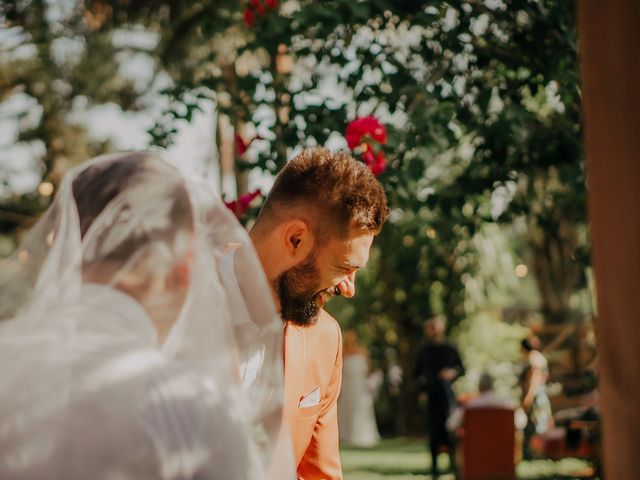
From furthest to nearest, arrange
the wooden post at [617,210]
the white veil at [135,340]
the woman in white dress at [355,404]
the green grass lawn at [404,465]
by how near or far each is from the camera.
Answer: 1. the woman in white dress at [355,404]
2. the green grass lawn at [404,465]
3. the wooden post at [617,210]
4. the white veil at [135,340]

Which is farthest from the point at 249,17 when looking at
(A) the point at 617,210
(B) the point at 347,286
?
(A) the point at 617,210

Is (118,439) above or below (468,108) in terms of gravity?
below

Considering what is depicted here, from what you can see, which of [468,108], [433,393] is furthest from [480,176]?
[433,393]

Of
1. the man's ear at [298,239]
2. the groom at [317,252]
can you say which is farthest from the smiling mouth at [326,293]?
the man's ear at [298,239]

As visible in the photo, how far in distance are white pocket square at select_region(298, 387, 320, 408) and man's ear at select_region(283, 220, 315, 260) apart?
38cm

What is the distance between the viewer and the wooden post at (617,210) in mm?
1568

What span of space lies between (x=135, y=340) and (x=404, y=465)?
1285 centimetres

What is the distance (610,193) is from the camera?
161 centimetres

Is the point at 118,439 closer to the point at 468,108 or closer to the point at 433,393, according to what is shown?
the point at 468,108

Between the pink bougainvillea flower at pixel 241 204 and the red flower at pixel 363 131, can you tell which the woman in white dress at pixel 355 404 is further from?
the red flower at pixel 363 131

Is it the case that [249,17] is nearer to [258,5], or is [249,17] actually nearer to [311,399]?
[258,5]

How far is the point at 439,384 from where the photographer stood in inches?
479

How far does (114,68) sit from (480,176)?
15531 millimetres

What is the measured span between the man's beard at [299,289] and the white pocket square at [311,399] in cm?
20
